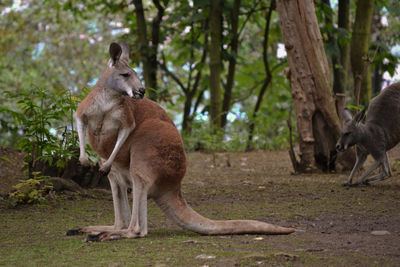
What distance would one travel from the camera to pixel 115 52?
3527 mm

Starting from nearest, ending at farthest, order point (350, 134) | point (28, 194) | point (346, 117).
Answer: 1. point (28, 194)
2. point (350, 134)
3. point (346, 117)

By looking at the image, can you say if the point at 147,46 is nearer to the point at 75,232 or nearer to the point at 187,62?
the point at 187,62

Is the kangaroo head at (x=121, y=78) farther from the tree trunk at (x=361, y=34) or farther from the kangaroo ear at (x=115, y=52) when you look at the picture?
the tree trunk at (x=361, y=34)

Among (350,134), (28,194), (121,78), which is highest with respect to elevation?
(121,78)

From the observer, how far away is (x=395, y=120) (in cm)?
568

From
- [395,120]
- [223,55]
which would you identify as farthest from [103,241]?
[223,55]

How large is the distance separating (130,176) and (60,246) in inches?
25.4

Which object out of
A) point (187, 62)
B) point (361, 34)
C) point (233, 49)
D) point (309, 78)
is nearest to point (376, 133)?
point (309, 78)

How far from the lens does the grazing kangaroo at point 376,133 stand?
5.52 m

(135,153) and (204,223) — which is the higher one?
(135,153)

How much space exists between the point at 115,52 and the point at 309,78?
133 inches

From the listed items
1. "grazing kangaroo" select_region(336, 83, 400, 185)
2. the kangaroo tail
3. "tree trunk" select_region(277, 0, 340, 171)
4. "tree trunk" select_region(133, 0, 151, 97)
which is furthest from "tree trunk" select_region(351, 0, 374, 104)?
the kangaroo tail

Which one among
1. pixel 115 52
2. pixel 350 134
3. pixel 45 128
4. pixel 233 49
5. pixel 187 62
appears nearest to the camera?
pixel 115 52

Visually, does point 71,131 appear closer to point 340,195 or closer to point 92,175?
point 92,175
